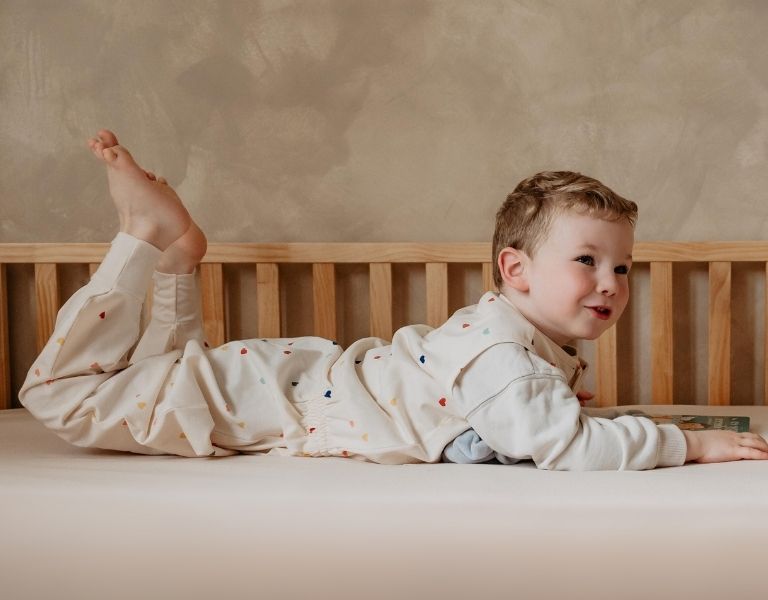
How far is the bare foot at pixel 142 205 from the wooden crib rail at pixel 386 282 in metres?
0.29

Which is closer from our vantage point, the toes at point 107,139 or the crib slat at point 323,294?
the toes at point 107,139

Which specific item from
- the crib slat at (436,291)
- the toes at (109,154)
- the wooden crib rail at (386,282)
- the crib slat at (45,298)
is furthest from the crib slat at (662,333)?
the crib slat at (45,298)

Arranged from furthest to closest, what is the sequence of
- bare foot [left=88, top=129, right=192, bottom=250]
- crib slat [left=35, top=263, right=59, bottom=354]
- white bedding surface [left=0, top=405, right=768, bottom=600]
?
crib slat [left=35, top=263, right=59, bottom=354]
bare foot [left=88, top=129, right=192, bottom=250]
white bedding surface [left=0, top=405, right=768, bottom=600]

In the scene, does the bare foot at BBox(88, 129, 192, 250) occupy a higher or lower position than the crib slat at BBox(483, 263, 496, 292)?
higher

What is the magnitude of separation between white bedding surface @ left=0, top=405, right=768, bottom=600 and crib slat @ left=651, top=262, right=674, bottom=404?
0.52m

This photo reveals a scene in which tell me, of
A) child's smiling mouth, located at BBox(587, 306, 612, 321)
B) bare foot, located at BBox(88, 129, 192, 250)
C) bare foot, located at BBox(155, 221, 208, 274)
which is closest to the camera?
child's smiling mouth, located at BBox(587, 306, 612, 321)

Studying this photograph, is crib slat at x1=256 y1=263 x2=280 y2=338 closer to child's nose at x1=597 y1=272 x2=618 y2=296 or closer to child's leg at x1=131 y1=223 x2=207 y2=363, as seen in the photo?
child's leg at x1=131 y1=223 x2=207 y2=363

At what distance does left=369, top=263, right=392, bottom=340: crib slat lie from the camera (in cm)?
156

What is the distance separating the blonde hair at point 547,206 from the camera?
3.61 ft

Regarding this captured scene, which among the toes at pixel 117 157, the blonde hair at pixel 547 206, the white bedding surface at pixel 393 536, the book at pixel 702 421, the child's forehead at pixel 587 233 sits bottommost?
the white bedding surface at pixel 393 536

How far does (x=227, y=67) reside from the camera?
1633 mm

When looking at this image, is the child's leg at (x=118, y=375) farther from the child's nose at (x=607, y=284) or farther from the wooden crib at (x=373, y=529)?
the child's nose at (x=607, y=284)

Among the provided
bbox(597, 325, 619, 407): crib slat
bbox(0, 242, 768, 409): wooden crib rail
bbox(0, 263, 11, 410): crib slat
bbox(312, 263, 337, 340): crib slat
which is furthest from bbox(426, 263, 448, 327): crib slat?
bbox(0, 263, 11, 410): crib slat

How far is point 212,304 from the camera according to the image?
1603mm
